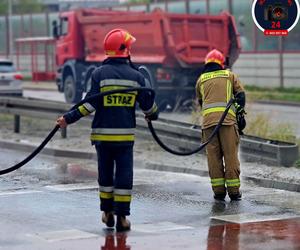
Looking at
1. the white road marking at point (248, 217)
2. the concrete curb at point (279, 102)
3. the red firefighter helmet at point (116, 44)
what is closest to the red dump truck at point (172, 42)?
the concrete curb at point (279, 102)

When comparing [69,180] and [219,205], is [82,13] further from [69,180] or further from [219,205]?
[219,205]

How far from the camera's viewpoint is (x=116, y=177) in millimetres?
9281

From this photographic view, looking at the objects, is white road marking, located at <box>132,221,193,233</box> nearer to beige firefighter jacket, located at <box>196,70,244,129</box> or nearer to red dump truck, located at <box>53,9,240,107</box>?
beige firefighter jacket, located at <box>196,70,244,129</box>

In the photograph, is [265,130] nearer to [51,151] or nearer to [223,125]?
[51,151]

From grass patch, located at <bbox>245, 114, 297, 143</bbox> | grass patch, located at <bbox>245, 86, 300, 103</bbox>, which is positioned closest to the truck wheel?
grass patch, located at <bbox>245, 86, 300, 103</bbox>

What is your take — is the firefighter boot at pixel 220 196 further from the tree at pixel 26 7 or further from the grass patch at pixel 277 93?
the tree at pixel 26 7

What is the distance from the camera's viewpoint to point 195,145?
48.1ft

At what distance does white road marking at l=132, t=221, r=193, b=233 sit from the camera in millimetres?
9242

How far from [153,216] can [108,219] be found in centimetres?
85

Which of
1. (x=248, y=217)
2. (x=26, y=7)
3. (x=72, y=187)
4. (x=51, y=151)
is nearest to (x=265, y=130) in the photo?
(x=51, y=151)

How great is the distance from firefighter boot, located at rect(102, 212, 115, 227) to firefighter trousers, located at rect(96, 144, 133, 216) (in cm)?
4

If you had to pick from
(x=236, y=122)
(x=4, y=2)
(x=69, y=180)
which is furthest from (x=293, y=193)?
(x=4, y=2)

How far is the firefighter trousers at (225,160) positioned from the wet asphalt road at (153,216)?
0.71 ft

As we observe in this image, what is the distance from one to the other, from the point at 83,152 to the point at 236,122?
5004mm
